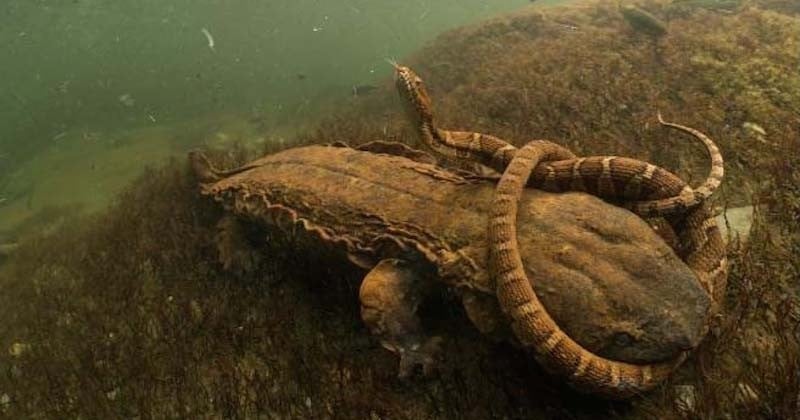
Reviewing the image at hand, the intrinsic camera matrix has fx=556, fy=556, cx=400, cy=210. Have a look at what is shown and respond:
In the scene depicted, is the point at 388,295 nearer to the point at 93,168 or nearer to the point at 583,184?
the point at 583,184

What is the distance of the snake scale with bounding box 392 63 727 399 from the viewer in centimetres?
365

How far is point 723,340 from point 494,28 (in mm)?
15317

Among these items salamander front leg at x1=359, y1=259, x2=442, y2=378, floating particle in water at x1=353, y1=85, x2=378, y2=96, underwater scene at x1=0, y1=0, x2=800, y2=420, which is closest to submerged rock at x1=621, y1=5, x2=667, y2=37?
underwater scene at x1=0, y1=0, x2=800, y2=420

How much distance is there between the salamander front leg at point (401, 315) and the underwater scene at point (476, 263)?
2 cm

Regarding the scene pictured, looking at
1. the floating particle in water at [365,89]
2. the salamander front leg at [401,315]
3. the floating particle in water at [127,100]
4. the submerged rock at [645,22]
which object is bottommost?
the floating particle in water at [127,100]

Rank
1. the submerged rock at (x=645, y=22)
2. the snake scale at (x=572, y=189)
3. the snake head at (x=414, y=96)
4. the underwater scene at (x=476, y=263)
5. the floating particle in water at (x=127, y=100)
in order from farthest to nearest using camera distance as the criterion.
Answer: the floating particle in water at (x=127, y=100) < the submerged rock at (x=645, y=22) < the snake head at (x=414, y=96) < the underwater scene at (x=476, y=263) < the snake scale at (x=572, y=189)

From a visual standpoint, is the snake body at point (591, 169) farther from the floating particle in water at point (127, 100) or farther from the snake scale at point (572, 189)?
the floating particle in water at point (127, 100)

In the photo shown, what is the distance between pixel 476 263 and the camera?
14.4 ft

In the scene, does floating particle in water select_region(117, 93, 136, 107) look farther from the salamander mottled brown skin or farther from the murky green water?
the salamander mottled brown skin

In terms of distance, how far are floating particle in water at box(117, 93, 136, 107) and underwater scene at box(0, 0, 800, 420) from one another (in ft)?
53.6

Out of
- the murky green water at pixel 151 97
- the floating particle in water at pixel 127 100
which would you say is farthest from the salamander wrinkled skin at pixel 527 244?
the floating particle in water at pixel 127 100

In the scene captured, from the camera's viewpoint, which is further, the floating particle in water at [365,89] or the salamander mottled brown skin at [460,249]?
the floating particle in water at [365,89]

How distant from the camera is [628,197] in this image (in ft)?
15.9

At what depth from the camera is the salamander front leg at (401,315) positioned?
4.66 meters
